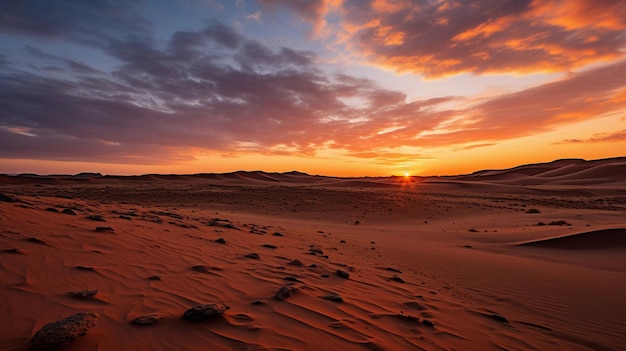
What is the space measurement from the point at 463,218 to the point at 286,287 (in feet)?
51.4

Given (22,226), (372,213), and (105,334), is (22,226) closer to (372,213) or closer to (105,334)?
(105,334)

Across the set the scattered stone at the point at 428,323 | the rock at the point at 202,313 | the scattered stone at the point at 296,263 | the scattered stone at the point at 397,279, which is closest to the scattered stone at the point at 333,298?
the scattered stone at the point at 428,323

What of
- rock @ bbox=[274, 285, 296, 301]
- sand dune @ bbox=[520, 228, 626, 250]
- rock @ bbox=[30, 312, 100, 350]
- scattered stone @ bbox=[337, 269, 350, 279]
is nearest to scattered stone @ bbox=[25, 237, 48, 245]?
rock @ bbox=[30, 312, 100, 350]

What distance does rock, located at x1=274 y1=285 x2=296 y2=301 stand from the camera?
3881mm

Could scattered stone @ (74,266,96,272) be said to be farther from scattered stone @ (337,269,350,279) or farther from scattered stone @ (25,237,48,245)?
scattered stone @ (337,269,350,279)

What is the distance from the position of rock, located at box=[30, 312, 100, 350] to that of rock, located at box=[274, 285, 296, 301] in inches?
74.6

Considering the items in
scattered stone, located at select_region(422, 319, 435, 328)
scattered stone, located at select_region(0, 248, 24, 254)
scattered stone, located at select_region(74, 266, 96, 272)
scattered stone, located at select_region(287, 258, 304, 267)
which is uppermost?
scattered stone, located at select_region(0, 248, 24, 254)

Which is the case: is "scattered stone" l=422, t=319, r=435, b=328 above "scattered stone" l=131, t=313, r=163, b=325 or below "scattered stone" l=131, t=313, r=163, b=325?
below

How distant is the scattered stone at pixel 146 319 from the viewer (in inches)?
111

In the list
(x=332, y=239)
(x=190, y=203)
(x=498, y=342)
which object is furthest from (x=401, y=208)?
(x=498, y=342)

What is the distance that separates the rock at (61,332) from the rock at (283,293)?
1895mm

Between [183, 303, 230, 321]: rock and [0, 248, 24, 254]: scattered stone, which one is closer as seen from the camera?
[183, 303, 230, 321]: rock

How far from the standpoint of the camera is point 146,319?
9.39ft

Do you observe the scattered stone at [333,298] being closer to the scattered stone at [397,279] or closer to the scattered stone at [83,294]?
the scattered stone at [397,279]
